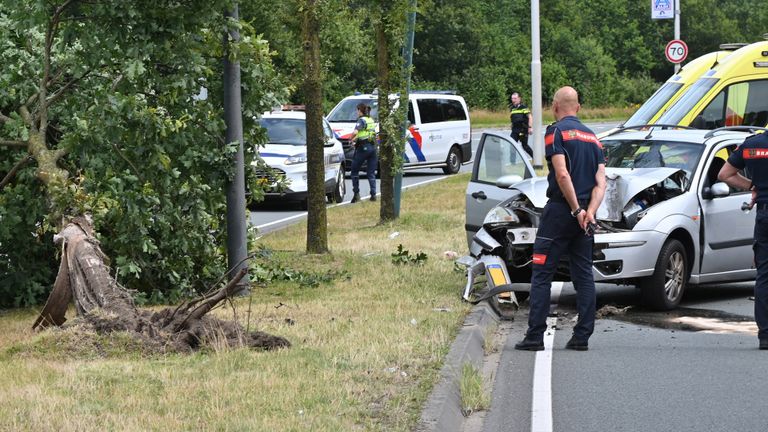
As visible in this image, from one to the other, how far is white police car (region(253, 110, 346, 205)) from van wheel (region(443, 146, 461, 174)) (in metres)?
6.98

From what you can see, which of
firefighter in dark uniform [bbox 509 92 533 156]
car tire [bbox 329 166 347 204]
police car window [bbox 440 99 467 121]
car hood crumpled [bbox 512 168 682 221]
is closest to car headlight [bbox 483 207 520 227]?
car hood crumpled [bbox 512 168 682 221]

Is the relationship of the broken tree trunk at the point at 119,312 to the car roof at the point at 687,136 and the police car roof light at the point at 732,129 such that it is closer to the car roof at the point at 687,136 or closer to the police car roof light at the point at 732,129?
the car roof at the point at 687,136

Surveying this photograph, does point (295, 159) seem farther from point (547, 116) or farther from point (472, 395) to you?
point (547, 116)

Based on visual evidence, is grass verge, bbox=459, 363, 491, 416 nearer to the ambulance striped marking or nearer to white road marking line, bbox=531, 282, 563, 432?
white road marking line, bbox=531, 282, 563, 432

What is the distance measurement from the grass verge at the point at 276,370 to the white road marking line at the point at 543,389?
62 centimetres

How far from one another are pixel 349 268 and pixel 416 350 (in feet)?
16.7

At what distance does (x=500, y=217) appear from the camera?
459 inches

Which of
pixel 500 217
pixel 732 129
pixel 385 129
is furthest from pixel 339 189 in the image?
pixel 500 217

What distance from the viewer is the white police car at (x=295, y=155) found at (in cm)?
2230

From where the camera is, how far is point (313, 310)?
34.6ft

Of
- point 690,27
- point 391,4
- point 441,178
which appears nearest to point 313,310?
point 391,4

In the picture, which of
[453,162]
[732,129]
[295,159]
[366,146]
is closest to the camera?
[732,129]

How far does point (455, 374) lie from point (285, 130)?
16090 millimetres

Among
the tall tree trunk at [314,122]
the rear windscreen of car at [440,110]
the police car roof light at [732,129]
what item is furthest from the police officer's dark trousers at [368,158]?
the police car roof light at [732,129]
